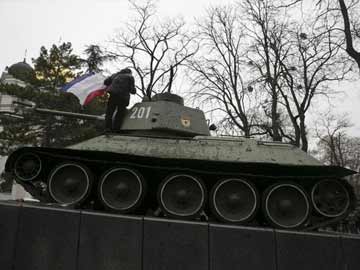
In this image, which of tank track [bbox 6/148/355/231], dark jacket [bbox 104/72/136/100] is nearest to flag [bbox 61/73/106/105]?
dark jacket [bbox 104/72/136/100]

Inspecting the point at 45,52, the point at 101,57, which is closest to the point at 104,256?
the point at 101,57

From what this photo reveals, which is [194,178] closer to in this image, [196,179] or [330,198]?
[196,179]

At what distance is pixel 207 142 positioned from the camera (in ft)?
26.5

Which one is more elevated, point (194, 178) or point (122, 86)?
point (122, 86)

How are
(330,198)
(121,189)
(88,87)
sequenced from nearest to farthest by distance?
(330,198) → (121,189) → (88,87)

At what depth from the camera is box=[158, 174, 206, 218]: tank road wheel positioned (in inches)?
297

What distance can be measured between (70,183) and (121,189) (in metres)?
1.12

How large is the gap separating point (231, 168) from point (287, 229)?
5.37 feet

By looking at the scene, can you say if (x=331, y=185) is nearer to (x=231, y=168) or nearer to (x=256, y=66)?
(x=231, y=168)

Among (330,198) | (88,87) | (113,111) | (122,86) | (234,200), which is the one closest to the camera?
(330,198)

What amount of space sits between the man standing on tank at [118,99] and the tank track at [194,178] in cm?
154

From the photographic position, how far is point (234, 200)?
7.57 m

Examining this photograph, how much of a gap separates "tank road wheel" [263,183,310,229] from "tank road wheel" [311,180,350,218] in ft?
0.83

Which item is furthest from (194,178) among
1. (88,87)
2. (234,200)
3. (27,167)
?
(88,87)
